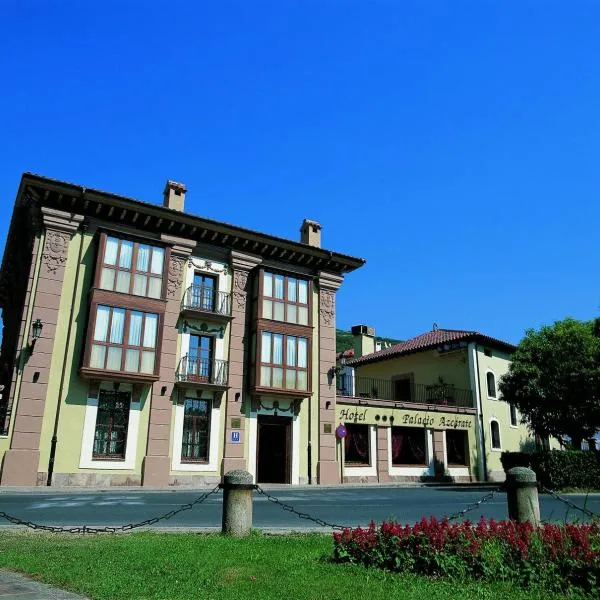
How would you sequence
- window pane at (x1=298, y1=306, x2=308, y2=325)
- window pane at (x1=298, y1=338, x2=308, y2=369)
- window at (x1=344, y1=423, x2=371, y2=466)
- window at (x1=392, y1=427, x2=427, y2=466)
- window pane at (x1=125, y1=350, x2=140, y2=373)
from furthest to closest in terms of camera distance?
1. window at (x1=392, y1=427, x2=427, y2=466)
2. window at (x1=344, y1=423, x2=371, y2=466)
3. window pane at (x1=298, y1=306, x2=308, y2=325)
4. window pane at (x1=298, y1=338, x2=308, y2=369)
5. window pane at (x1=125, y1=350, x2=140, y2=373)

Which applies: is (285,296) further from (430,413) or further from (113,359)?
(430,413)

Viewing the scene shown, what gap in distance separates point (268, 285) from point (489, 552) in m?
21.5

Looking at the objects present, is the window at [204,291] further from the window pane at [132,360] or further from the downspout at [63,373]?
the downspout at [63,373]

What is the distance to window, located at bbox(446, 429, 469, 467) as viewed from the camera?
32.2m

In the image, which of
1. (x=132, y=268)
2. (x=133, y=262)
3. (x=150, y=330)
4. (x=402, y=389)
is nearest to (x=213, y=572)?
(x=150, y=330)

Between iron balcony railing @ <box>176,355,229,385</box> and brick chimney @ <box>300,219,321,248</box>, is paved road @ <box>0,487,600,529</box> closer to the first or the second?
iron balcony railing @ <box>176,355,229,385</box>

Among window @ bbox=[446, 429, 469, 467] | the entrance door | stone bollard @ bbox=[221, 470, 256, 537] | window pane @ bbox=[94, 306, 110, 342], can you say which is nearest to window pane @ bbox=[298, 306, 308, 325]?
the entrance door

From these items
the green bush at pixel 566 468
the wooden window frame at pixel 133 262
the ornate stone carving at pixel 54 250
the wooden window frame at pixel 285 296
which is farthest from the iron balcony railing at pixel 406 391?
the ornate stone carving at pixel 54 250

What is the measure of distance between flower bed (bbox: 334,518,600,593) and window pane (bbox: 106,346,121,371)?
17.0 metres

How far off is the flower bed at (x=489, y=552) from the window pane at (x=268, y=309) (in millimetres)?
19589

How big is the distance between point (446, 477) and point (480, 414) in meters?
4.86

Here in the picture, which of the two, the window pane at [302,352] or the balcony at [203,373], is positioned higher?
Answer: the window pane at [302,352]

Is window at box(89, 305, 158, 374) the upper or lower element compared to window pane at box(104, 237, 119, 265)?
lower

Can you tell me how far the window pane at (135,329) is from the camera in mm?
22625
